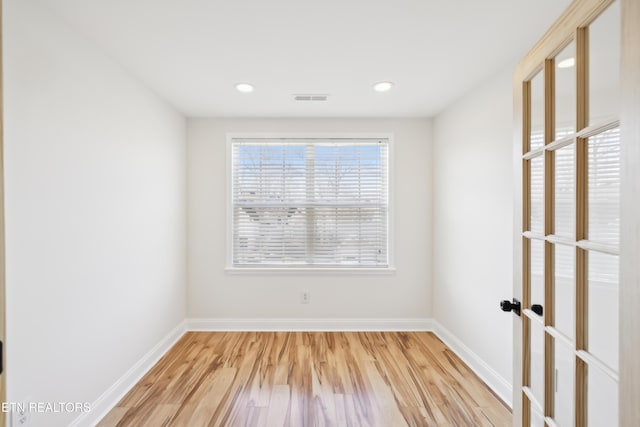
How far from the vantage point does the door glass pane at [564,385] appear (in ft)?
3.28

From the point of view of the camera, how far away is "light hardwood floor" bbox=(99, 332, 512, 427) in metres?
1.88

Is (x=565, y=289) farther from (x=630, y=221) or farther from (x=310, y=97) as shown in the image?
(x=310, y=97)

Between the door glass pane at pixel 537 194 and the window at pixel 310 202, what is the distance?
2.02m

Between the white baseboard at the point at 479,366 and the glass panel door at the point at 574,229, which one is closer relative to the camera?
the glass panel door at the point at 574,229

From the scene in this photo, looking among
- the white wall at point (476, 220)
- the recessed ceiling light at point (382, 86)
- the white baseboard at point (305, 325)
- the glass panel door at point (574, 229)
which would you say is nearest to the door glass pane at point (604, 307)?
the glass panel door at point (574, 229)

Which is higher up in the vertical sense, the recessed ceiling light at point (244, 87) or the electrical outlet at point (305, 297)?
the recessed ceiling light at point (244, 87)

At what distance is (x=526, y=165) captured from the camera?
51.6 inches

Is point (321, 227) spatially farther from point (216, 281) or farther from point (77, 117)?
point (77, 117)

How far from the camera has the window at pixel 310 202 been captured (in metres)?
3.29

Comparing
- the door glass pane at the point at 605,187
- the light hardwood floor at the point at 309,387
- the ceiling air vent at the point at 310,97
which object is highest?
the ceiling air vent at the point at 310,97

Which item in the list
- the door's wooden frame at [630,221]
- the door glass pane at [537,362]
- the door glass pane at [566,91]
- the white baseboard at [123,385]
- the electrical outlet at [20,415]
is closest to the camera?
the door's wooden frame at [630,221]

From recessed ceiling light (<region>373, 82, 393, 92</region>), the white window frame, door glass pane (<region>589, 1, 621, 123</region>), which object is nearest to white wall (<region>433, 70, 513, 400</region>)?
the white window frame

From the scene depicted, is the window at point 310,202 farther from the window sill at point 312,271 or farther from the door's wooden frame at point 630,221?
the door's wooden frame at point 630,221

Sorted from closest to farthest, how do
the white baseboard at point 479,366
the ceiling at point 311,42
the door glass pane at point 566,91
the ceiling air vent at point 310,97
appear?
the door glass pane at point 566,91 < the ceiling at point 311,42 < the white baseboard at point 479,366 < the ceiling air vent at point 310,97
